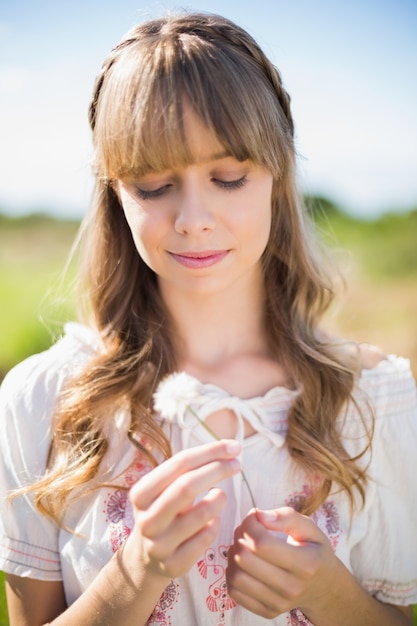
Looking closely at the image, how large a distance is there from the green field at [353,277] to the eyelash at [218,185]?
11.1 ft

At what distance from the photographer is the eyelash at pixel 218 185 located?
66.2 inches

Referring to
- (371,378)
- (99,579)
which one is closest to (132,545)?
(99,579)

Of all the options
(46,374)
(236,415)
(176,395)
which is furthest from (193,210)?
(46,374)

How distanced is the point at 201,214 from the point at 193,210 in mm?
21

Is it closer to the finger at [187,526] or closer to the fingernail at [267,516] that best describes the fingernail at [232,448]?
the finger at [187,526]

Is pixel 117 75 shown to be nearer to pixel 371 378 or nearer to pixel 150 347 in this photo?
pixel 150 347

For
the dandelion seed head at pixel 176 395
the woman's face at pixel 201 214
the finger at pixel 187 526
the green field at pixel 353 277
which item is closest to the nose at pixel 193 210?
the woman's face at pixel 201 214

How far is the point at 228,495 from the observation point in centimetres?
180

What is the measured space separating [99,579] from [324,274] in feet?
3.74

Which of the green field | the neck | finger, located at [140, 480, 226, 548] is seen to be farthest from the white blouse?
the green field

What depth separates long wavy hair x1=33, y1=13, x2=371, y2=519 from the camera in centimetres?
163

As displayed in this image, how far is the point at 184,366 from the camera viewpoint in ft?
6.56

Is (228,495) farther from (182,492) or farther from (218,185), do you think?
(218,185)

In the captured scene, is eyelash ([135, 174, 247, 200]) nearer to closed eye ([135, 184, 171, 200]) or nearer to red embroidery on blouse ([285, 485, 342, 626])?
closed eye ([135, 184, 171, 200])
